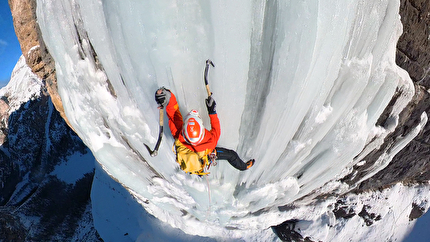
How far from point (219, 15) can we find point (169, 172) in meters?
1.77

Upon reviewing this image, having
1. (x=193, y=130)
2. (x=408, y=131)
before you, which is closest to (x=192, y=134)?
(x=193, y=130)

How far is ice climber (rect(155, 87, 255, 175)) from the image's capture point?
4.97 feet

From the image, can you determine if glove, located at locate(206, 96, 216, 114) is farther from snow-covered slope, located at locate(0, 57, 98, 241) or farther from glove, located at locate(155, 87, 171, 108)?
snow-covered slope, located at locate(0, 57, 98, 241)

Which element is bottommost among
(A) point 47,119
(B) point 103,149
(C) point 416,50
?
(B) point 103,149

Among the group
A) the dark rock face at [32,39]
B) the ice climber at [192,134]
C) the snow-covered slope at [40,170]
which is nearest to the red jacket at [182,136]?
the ice climber at [192,134]

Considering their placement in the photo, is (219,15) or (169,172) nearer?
(219,15)

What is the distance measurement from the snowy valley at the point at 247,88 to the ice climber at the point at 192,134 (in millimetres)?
125

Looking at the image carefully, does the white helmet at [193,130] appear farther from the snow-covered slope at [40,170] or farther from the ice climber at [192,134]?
the snow-covered slope at [40,170]

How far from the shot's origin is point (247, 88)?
1627 millimetres

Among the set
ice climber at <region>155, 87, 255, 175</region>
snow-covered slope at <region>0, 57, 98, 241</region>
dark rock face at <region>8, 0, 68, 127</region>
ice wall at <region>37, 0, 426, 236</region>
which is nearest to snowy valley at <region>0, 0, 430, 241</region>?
ice wall at <region>37, 0, 426, 236</region>

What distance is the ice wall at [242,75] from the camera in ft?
4.55

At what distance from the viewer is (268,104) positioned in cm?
165

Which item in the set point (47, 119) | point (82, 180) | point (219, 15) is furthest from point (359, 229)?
point (47, 119)

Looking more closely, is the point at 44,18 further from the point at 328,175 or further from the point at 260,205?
the point at 328,175
